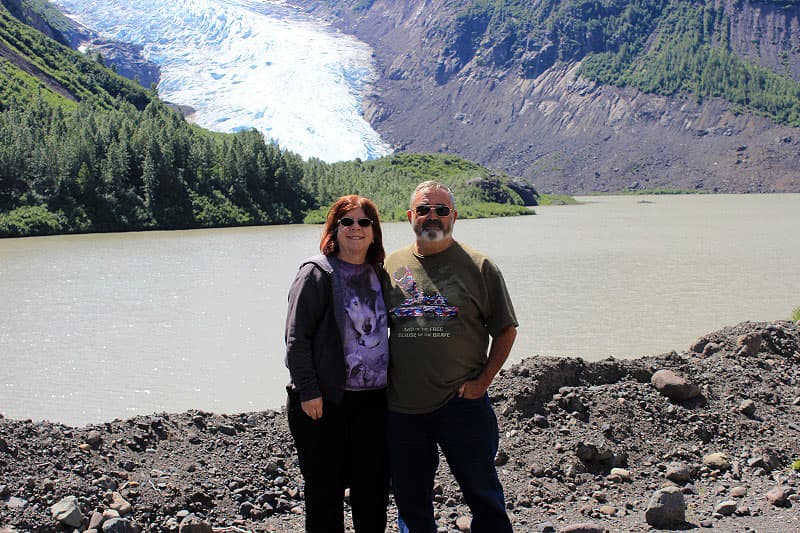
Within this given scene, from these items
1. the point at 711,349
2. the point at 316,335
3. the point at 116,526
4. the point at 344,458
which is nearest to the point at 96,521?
the point at 116,526

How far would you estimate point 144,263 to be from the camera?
35.9m

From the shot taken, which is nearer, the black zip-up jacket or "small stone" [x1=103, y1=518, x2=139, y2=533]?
the black zip-up jacket

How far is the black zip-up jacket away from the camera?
193 inches

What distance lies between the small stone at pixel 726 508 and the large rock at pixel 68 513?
5043mm

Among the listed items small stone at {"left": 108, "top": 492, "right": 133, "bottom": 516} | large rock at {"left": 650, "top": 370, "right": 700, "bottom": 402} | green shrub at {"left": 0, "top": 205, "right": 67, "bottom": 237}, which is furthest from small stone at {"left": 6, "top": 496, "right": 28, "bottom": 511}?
green shrub at {"left": 0, "top": 205, "right": 67, "bottom": 237}

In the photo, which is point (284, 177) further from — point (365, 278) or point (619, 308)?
point (365, 278)

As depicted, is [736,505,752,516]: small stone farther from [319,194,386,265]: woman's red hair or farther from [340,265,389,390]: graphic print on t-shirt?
[319,194,386,265]: woman's red hair

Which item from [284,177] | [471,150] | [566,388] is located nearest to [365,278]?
[566,388]

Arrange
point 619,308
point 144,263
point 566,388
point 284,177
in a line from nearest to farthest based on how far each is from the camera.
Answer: point 566,388, point 619,308, point 144,263, point 284,177

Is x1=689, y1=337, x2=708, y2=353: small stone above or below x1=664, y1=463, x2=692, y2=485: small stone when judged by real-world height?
below

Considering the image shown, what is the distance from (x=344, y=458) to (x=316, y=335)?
80 cm

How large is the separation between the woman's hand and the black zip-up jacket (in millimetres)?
22

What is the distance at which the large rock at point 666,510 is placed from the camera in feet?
21.4

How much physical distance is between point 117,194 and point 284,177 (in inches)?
689
